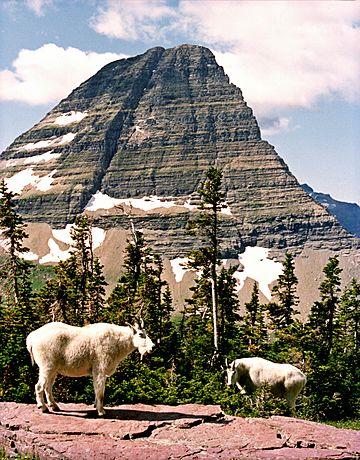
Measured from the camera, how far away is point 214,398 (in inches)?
867

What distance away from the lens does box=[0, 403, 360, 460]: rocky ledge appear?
12586mm

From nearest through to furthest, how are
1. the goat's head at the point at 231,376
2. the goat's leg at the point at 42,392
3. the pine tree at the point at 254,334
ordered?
1. the goat's leg at the point at 42,392
2. the goat's head at the point at 231,376
3. the pine tree at the point at 254,334

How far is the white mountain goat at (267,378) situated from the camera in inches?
939

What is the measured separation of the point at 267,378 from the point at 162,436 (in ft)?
36.7

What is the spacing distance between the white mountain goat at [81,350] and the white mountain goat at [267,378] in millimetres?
9805

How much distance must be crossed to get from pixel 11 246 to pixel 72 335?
28698 millimetres

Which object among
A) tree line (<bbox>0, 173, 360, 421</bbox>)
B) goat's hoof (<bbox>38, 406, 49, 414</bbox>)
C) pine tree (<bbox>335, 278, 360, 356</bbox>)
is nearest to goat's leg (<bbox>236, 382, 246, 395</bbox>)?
tree line (<bbox>0, 173, 360, 421</bbox>)

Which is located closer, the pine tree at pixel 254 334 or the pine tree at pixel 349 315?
the pine tree at pixel 254 334

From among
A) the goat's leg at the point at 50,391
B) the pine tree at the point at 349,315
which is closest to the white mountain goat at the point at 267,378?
the goat's leg at the point at 50,391

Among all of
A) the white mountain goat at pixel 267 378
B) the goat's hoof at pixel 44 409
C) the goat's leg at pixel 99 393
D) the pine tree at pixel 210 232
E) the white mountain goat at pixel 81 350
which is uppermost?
the pine tree at pixel 210 232

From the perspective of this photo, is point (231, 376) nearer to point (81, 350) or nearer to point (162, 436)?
point (81, 350)

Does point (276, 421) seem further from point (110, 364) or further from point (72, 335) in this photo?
point (72, 335)

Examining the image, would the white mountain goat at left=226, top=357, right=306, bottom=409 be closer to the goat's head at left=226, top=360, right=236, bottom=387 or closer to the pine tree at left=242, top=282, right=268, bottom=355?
the goat's head at left=226, top=360, right=236, bottom=387

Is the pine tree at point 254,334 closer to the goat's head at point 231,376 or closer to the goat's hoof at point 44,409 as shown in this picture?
the goat's head at point 231,376
